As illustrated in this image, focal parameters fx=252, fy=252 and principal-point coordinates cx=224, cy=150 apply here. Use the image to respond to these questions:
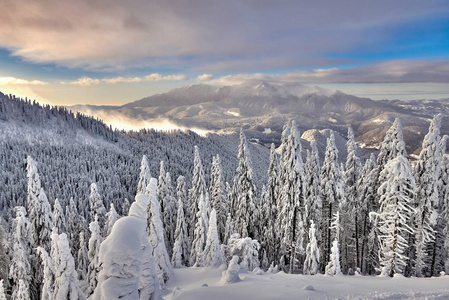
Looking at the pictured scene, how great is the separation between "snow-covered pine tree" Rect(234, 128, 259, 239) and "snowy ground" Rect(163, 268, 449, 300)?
15.1 metres

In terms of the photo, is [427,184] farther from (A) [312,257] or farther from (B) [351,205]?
(A) [312,257]

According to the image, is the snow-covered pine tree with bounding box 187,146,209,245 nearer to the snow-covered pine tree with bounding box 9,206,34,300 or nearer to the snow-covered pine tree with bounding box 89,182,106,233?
the snow-covered pine tree with bounding box 89,182,106,233

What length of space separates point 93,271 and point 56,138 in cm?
15766

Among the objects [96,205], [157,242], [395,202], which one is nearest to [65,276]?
[157,242]

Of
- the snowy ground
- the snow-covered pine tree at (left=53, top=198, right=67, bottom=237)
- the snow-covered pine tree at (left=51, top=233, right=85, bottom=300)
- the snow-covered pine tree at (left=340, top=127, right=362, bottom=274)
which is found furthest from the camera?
the snow-covered pine tree at (left=340, top=127, right=362, bottom=274)

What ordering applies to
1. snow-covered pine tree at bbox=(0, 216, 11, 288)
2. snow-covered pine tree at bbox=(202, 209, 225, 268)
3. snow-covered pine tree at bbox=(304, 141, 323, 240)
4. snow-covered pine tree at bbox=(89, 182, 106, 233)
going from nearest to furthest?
1. snow-covered pine tree at bbox=(202, 209, 225, 268)
2. snow-covered pine tree at bbox=(0, 216, 11, 288)
3. snow-covered pine tree at bbox=(89, 182, 106, 233)
4. snow-covered pine tree at bbox=(304, 141, 323, 240)

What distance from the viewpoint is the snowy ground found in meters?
10.8

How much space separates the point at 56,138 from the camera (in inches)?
5763

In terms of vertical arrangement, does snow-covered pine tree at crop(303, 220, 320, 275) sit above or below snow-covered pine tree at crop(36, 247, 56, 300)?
below

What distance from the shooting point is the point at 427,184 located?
21.1m

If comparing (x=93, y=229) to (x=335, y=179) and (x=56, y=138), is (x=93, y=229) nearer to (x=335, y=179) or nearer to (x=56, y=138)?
(x=335, y=179)

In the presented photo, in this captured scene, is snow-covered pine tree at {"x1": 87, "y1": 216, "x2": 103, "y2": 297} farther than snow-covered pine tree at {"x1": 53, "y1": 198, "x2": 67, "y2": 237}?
No

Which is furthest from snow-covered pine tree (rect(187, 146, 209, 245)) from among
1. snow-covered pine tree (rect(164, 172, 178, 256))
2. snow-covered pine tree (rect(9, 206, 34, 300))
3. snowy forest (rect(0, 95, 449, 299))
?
snow-covered pine tree (rect(9, 206, 34, 300))

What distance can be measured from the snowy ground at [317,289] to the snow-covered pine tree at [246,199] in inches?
596
